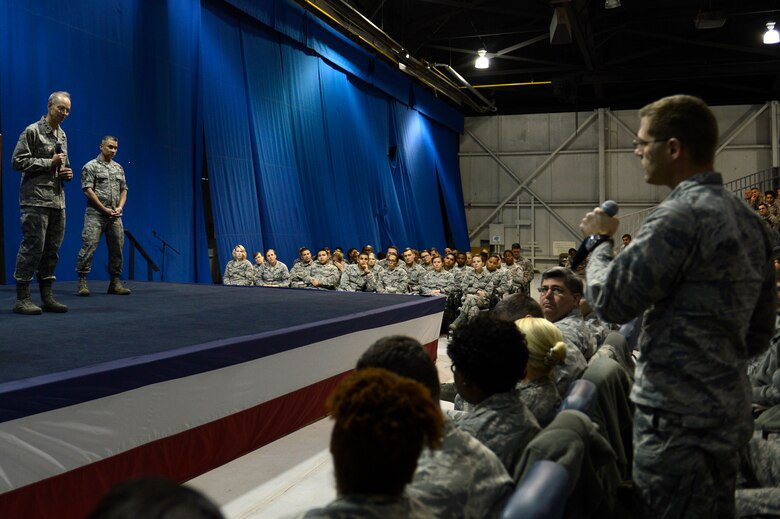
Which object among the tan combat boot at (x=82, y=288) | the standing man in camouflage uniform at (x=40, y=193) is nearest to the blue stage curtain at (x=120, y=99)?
the tan combat boot at (x=82, y=288)

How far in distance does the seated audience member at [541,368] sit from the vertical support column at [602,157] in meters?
14.8

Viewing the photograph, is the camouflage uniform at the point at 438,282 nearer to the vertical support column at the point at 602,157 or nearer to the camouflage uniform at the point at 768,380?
the camouflage uniform at the point at 768,380

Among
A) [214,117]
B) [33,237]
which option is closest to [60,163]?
[33,237]

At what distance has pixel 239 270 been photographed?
7.99 meters

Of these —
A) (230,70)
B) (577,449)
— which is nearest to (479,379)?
(577,449)

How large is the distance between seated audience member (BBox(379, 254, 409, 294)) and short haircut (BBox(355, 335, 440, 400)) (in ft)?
24.3

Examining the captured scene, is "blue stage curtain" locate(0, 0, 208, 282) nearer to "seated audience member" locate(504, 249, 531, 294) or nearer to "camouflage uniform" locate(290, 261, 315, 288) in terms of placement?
"camouflage uniform" locate(290, 261, 315, 288)

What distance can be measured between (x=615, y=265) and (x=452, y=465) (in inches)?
21.2

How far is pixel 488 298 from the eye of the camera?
8.72 m

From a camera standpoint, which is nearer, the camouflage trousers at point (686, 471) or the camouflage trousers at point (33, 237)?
the camouflage trousers at point (686, 471)

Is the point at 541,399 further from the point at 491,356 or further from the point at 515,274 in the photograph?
the point at 515,274

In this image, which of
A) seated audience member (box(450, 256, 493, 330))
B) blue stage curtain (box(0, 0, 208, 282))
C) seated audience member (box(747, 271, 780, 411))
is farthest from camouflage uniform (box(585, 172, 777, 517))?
seated audience member (box(450, 256, 493, 330))

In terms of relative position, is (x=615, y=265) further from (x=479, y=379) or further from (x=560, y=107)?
(x=560, y=107)

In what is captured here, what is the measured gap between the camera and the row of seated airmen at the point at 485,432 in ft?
2.98
